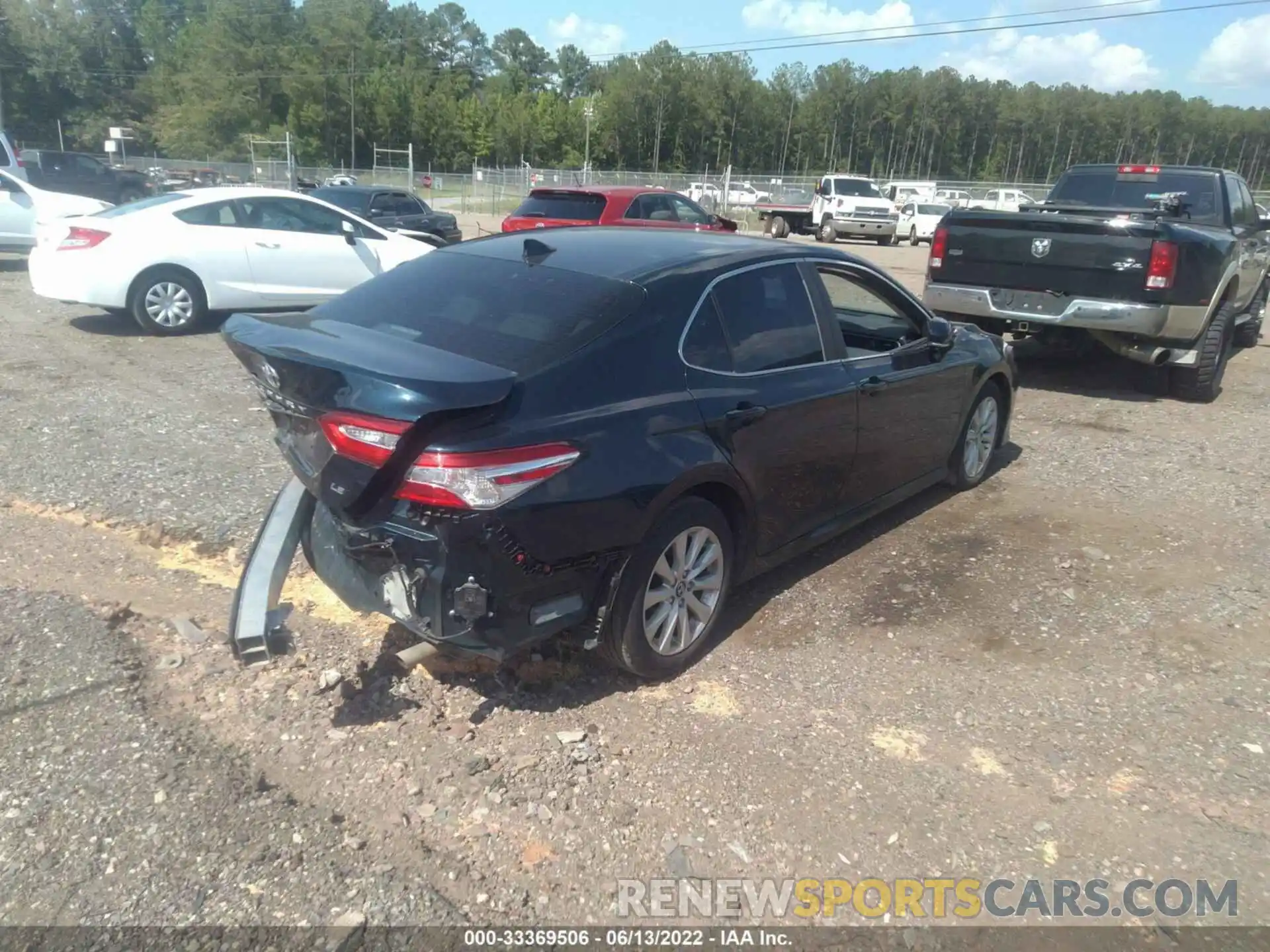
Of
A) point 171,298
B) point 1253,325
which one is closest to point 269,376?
point 171,298

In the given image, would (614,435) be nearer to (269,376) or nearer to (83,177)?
(269,376)

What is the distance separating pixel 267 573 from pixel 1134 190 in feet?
32.6

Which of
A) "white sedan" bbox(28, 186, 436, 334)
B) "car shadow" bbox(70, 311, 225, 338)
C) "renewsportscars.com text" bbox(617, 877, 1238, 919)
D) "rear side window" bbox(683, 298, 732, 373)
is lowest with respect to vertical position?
"renewsportscars.com text" bbox(617, 877, 1238, 919)

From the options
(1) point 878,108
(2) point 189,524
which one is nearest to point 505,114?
(1) point 878,108

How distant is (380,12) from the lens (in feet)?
354

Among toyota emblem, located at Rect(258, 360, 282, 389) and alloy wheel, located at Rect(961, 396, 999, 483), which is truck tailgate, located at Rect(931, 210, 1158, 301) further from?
toyota emblem, located at Rect(258, 360, 282, 389)

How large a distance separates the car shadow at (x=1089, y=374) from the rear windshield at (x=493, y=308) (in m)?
6.84

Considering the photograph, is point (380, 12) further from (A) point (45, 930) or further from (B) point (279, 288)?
(A) point (45, 930)

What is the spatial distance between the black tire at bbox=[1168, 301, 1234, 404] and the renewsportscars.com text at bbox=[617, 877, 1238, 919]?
6.90 m

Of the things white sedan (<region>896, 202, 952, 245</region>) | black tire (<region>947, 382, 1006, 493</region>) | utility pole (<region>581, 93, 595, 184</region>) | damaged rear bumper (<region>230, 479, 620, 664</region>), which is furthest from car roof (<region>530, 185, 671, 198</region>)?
utility pole (<region>581, 93, 595, 184</region>)

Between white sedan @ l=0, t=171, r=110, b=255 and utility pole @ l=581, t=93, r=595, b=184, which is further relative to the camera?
utility pole @ l=581, t=93, r=595, b=184

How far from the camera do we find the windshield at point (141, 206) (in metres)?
9.92

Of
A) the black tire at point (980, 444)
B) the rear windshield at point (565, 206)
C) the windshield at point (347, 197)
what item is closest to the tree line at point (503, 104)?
the windshield at point (347, 197)

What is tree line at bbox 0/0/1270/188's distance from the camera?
3219 inches
